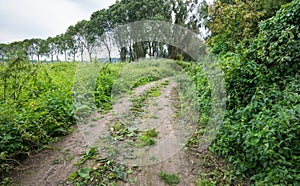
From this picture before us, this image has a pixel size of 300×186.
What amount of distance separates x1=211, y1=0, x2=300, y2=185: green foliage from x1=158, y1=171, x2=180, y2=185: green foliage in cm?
74

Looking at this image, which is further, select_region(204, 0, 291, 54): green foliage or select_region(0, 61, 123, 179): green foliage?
select_region(204, 0, 291, 54): green foliage

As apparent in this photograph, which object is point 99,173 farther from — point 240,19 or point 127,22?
point 127,22

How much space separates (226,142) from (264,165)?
589 millimetres

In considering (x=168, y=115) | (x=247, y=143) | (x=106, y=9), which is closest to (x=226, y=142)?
(x=247, y=143)

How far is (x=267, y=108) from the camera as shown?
233 cm

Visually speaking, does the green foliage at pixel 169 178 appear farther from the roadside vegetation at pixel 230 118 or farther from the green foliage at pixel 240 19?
the green foliage at pixel 240 19

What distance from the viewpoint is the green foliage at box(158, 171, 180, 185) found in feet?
6.40

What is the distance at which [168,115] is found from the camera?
13.0 ft

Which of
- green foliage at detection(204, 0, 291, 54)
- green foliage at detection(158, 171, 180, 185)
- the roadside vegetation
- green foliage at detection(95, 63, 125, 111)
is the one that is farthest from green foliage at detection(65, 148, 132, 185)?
green foliage at detection(204, 0, 291, 54)

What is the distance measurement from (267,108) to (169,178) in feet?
5.04

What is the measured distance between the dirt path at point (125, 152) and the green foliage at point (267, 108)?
638 millimetres

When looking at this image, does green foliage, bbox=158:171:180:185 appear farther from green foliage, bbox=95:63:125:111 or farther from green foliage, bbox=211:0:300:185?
green foliage, bbox=95:63:125:111

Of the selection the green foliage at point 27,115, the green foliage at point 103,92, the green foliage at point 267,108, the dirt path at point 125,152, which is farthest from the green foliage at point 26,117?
the green foliage at point 267,108

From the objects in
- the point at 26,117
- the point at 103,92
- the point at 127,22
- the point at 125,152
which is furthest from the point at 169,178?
the point at 127,22
